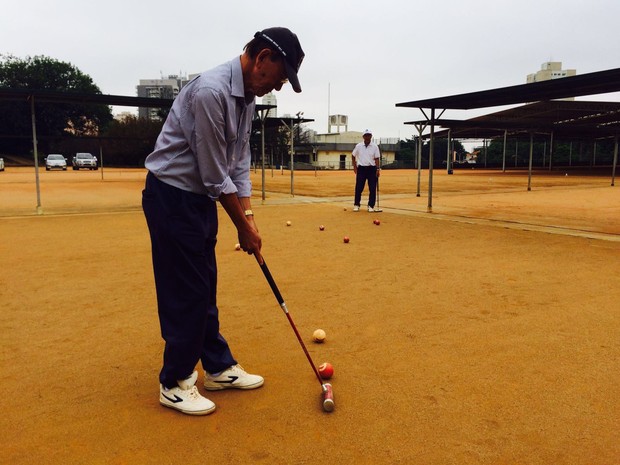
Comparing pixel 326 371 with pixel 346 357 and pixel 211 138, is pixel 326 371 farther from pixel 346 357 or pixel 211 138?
pixel 211 138

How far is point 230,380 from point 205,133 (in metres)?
1.56

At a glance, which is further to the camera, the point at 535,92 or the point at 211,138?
the point at 535,92

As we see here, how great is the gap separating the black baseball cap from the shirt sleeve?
0.37 metres

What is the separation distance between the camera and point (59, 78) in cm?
6756

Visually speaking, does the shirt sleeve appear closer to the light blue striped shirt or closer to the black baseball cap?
the light blue striped shirt

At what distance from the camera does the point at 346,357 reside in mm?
3686

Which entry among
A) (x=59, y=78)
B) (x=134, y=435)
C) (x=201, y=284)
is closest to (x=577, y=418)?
(x=201, y=284)

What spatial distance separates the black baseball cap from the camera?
2533 mm

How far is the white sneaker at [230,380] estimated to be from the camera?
3148mm

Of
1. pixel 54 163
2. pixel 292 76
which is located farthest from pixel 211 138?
pixel 54 163

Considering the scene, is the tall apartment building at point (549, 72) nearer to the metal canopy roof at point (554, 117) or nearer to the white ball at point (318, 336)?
the metal canopy roof at point (554, 117)

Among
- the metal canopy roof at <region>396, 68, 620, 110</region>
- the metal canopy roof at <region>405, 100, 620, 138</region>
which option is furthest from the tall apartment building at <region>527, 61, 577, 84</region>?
the metal canopy roof at <region>396, 68, 620, 110</region>

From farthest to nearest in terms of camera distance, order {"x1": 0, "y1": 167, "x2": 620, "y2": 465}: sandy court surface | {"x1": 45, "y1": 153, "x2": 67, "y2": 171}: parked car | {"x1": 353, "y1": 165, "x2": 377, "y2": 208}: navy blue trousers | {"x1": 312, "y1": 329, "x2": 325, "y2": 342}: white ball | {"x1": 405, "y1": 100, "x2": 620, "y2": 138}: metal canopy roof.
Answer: {"x1": 45, "y1": 153, "x2": 67, "y2": 171}: parked car
{"x1": 405, "y1": 100, "x2": 620, "y2": 138}: metal canopy roof
{"x1": 353, "y1": 165, "x2": 377, "y2": 208}: navy blue trousers
{"x1": 312, "y1": 329, "x2": 325, "y2": 342}: white ball
{"x1": 0, "y1": 167, "x2": 620, "y2": 465}: sandy court surface

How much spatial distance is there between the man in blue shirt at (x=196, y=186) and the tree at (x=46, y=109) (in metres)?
61.6
